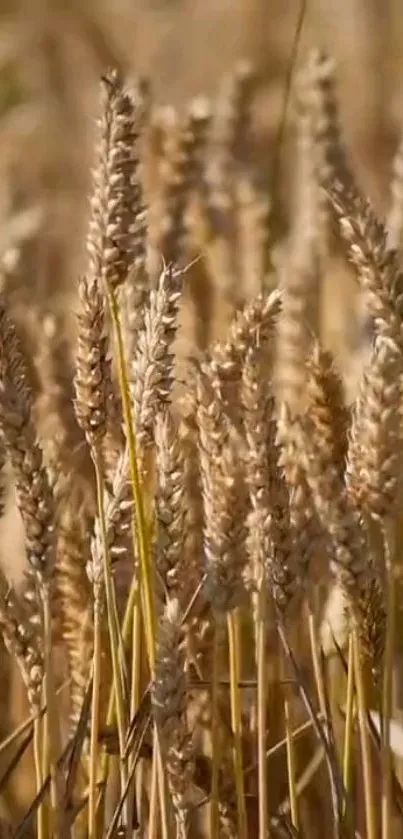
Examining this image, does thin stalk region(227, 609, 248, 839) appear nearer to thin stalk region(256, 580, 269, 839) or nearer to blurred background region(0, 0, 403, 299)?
thin stalk region(256, 580, 269, 839)

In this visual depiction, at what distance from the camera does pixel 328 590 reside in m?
0.82

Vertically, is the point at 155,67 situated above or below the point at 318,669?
above

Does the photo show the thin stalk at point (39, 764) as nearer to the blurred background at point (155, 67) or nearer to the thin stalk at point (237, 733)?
the thin stalk at point (237, 733)

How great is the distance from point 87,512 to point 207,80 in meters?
1.55

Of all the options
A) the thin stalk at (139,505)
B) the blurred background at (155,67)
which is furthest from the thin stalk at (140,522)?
the blurred background at (155,67)

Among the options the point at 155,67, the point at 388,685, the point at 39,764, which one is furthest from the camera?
the point at 155,67

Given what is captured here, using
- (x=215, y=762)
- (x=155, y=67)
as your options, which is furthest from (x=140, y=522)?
(x=155, y=67)

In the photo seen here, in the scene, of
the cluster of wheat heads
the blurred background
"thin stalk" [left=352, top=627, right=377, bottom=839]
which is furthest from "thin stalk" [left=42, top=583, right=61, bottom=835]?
the blurred background

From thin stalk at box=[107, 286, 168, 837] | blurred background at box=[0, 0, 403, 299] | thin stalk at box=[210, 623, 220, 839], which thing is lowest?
thin stalk at box=[210, 623, 220, 839]

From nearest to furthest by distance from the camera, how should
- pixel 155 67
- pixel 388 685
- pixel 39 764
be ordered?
pixel 388 685, pixel 39 764, pixel 155 67

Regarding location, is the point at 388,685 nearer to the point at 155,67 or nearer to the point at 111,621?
the point at 111,621

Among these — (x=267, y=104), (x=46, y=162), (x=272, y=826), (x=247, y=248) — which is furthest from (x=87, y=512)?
(x=267, y=104)

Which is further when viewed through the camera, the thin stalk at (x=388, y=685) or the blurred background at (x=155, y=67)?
the blurred background at (x=155, y=67)

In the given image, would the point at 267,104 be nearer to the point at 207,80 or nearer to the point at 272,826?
the point at 207,80
